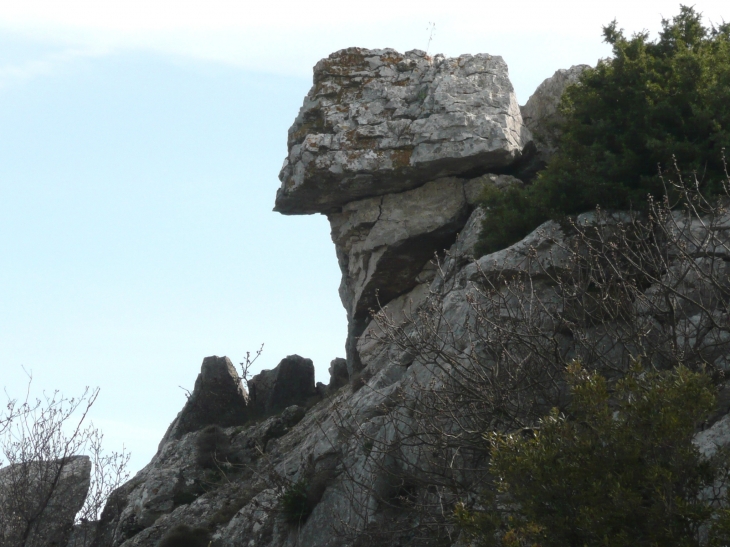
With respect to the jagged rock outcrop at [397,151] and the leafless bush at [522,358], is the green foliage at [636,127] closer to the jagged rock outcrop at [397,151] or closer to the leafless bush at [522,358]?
the leafless bush at [522,358]

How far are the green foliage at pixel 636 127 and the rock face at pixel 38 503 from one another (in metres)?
10.2

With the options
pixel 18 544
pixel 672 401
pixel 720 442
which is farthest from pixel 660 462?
pixel 18 544

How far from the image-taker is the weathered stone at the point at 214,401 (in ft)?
84.9

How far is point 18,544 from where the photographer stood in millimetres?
16578

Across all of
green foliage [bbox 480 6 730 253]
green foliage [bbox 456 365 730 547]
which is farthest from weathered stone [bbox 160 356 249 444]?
green foliage [bbox 456 365 730 547]

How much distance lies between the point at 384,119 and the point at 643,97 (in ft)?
23.1

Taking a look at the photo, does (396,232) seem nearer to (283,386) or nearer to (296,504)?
(283,386)

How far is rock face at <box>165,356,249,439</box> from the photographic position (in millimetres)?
25875

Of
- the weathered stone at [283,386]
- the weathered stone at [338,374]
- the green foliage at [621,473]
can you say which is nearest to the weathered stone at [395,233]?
the weathered stone at [338,374]

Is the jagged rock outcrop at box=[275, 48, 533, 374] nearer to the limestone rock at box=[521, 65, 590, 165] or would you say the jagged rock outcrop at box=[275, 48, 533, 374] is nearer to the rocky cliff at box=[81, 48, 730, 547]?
the rocky cliff at box=[81, 48, 730, 547]

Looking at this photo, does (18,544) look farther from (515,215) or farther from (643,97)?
(643,97)

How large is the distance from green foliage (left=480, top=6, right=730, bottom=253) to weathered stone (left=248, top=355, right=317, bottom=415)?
10385 millimetres

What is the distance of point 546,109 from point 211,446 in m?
12.2

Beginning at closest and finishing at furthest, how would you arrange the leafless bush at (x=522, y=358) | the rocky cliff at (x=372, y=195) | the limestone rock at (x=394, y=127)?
the leafless bush at (x=522, y=358) → the rocky cliff at (x=372, y=195) → the limestone rock at (x=394, y=127)
